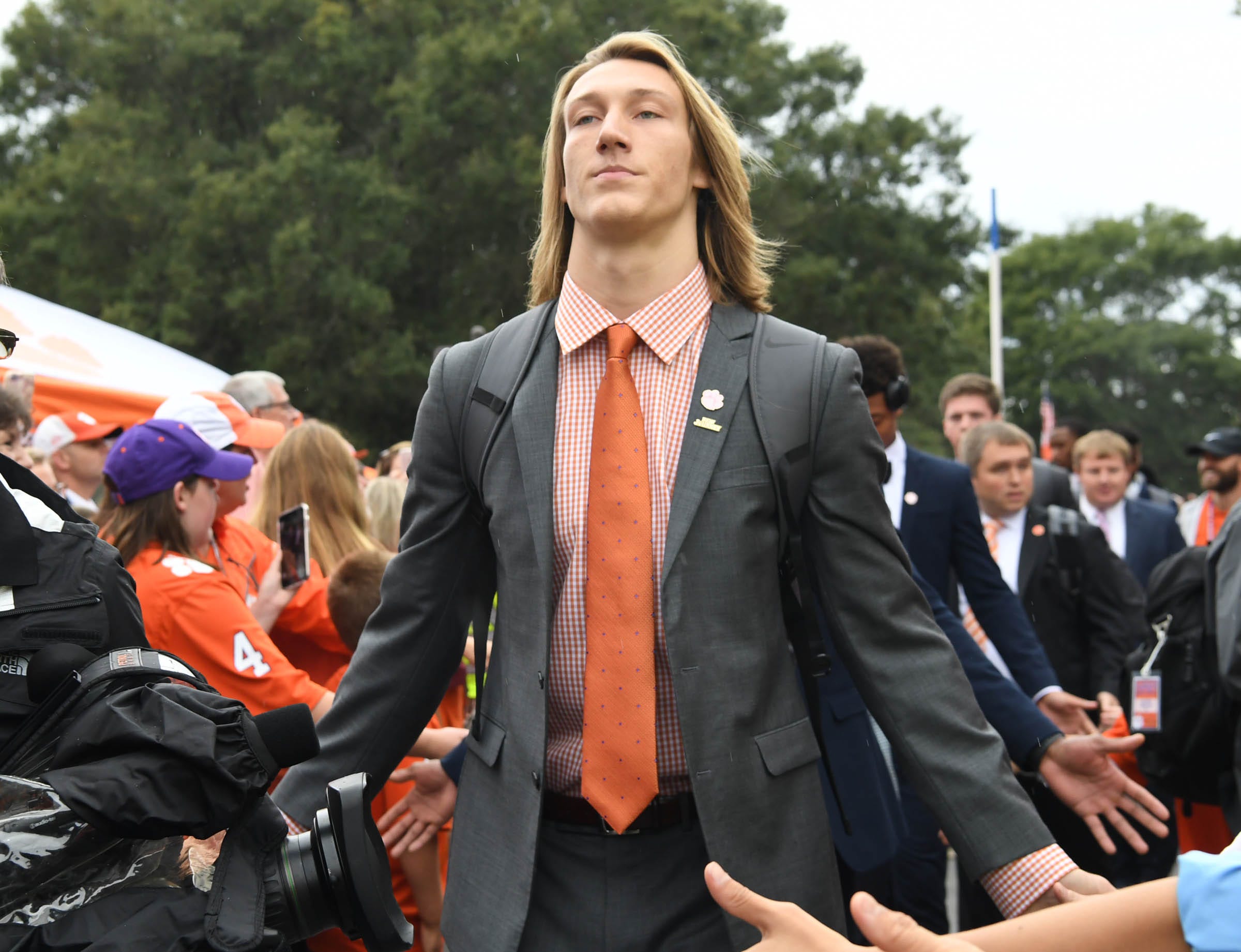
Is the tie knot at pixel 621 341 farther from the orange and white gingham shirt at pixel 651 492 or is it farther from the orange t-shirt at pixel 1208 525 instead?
the orange t-shirt at pixel 1208 525

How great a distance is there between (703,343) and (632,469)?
0.31 m

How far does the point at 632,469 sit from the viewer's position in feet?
8.16

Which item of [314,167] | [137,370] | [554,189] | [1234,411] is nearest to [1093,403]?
[1234,411]

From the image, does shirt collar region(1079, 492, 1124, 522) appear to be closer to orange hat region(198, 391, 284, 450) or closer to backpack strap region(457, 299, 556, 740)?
orange hat region(198, 391, 284, 450)

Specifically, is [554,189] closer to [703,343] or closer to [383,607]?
[703,343]

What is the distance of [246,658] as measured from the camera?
12.7 ft

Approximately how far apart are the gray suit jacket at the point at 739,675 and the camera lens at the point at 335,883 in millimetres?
578

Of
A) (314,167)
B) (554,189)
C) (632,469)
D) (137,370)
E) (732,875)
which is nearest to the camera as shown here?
(732,875)

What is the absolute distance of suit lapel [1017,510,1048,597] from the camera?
5895 millimetres

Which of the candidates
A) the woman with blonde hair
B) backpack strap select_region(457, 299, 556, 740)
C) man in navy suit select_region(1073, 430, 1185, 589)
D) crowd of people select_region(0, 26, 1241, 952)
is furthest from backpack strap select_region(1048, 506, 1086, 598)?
backpack strap select_region(457, 299, 556, 740)

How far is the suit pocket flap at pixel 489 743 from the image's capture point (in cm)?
254

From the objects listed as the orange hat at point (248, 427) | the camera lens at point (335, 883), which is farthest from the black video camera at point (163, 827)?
the orange hat at point (248, 427)

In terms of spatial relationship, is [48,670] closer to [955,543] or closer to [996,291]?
[955,543]

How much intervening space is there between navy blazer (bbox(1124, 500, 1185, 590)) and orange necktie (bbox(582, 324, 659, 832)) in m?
6.55
